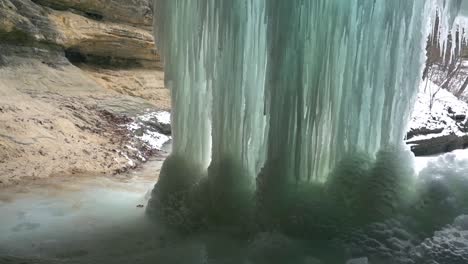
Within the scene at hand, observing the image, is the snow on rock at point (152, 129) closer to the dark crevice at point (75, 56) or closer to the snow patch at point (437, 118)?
the dark crevice at point (75, 56)

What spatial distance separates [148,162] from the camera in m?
8.27

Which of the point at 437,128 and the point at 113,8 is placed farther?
the point at 113,8

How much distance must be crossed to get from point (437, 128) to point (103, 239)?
7024 millimetres

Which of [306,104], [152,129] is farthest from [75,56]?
[306,104]

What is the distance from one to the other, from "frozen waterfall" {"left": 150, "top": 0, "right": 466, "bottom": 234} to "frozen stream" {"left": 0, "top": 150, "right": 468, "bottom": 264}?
1.02 ft

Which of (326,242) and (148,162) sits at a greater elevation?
(326,242)

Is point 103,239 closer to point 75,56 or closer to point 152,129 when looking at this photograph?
point 152,129

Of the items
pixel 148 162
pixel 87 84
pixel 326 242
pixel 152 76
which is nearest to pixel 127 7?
pixel 152 76

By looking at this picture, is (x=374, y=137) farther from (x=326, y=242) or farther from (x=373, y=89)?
(x=326, y=242)

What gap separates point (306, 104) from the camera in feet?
11.8

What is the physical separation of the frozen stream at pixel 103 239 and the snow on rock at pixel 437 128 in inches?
137

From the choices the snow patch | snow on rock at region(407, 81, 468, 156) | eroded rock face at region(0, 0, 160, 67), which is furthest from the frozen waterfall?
eroded rock face at region(0, 0, 160, 67)

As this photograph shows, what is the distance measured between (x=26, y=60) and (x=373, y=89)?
9208 millimetres

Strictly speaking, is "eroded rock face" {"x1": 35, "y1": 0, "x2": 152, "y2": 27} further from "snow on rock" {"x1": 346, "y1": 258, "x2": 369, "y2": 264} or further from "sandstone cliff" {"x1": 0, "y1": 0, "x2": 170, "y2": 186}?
"snow on rock" {"x1": 346, "y1": 258, "x2": 369, "y2": 264}
